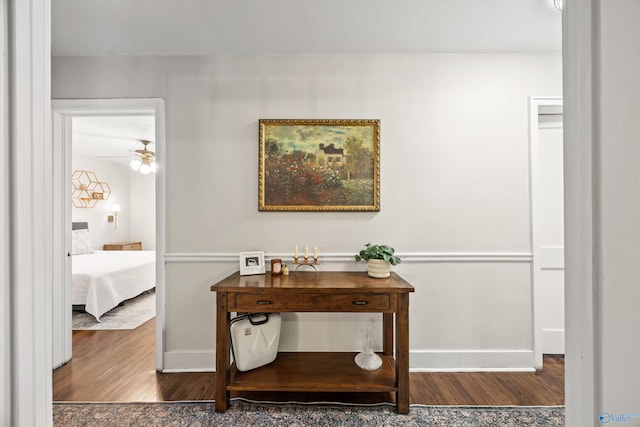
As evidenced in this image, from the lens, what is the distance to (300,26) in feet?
6.91

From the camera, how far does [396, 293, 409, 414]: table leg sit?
1.88 metres

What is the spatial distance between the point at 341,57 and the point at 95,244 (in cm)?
622

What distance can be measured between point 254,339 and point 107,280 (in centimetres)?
266

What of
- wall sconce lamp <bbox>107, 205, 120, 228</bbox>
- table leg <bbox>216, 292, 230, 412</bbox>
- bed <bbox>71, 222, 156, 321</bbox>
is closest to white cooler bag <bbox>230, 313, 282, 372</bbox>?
table leg <bbox>216, 292, 230, 412</bbox>

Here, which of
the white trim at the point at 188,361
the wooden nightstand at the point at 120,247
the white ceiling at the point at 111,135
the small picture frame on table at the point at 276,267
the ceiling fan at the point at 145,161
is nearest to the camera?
the small picture frame on table at the point at 276,267

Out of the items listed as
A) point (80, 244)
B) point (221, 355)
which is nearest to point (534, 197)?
point (221, 355)

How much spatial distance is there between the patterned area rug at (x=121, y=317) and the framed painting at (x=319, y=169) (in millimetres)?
2386

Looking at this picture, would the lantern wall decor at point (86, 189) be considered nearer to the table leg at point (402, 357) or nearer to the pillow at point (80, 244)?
the pillow at point (80, 244)

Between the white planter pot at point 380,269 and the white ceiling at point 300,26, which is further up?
the white ceiling at point 300,26

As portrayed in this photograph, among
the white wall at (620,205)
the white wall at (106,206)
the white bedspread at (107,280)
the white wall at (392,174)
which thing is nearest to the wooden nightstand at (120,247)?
the white wall at (106,206)

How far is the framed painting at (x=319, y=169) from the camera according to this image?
243 centimetres

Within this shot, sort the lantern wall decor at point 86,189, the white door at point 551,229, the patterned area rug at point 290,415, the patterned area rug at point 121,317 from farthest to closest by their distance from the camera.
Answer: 1. the lantern wall decor at point 86,189
2. the patterned area rug at point 121,317
3. the white door at point 551,229
4. the patterned area rug at point 290,415
